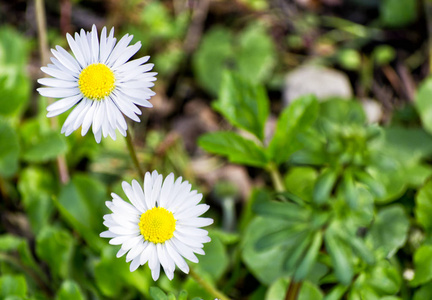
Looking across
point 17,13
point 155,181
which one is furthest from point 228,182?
point 17,13

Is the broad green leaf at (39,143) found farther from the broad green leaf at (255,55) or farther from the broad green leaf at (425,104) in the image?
the broad green leaf at (425,104)

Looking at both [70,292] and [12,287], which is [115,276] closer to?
[70,292]

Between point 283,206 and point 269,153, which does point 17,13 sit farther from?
point 283,206

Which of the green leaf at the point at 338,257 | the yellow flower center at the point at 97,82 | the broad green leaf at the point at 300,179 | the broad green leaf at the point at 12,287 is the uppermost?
the yellow flower center at the point at 97,82

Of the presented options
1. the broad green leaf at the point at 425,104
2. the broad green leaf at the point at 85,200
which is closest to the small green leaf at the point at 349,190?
the broad green leaf at the point at 85,200

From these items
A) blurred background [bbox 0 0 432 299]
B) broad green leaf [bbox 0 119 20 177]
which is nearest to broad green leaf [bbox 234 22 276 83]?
blurred background [bbox 0 0 432 299]

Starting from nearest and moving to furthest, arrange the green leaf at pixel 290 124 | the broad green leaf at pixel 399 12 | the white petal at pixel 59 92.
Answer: the white petal at pixel 59 92 → the green leaf at pixel 290 124 → the broad green leaf at pixel 399 12
